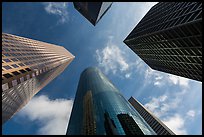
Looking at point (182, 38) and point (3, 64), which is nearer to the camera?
point (3, 64)

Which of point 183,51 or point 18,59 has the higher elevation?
point 183,51

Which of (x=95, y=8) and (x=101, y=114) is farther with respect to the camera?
(x=101, y=114)

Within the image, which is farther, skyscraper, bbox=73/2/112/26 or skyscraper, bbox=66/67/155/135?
skyscraper, bbox=66/67/155/135

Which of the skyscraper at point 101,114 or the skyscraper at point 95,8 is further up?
the skyscraper at point 95,8

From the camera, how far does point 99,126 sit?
90875mm

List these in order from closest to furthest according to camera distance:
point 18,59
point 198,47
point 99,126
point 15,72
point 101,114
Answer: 1. point 15,72
2. point 198,47
3. point 18,59
4. point 99,126
5. point 101,114

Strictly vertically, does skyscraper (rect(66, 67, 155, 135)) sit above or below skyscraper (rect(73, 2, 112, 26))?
below

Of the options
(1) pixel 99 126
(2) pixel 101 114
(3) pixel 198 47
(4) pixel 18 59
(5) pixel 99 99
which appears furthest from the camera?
(5) pixel 99 99

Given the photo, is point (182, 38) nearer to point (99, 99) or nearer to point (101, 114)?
point (101, 114)

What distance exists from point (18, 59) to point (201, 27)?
64.7m

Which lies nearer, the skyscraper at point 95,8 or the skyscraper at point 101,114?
the skyscraper at point 95,8

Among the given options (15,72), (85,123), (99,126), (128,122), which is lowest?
(85,123)

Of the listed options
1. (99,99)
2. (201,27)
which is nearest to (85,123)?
(99,99)

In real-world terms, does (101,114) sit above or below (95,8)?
below
